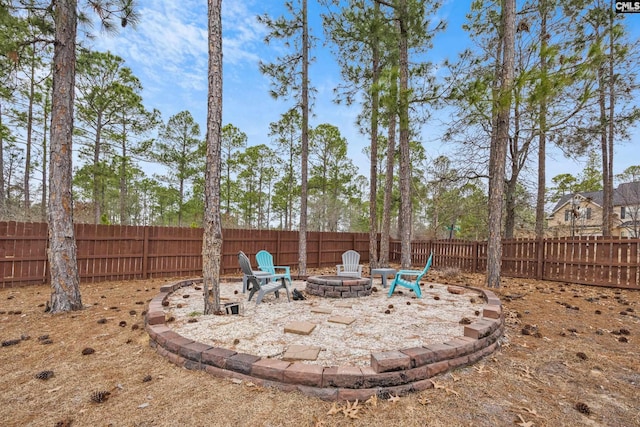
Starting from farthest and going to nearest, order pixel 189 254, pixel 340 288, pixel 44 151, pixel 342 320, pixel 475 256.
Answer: pixel 44 151 → pixel 475 256 → pixel 189 254 → pixel 340 288 → pixel 342 320

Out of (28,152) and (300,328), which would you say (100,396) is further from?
(28,152)

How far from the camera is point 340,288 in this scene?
14.3 feet

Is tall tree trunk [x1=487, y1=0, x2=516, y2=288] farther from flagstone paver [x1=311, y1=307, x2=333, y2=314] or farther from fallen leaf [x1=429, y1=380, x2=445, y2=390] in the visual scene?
fallen leaf [x1=429, y1=380, x2=445, y2=390]

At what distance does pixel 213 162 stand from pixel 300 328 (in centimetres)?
206

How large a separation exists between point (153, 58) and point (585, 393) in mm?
9699

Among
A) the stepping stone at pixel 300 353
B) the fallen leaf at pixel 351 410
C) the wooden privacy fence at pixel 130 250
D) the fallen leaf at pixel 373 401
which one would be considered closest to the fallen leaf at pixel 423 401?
the fallen leaf at pixel 373 401

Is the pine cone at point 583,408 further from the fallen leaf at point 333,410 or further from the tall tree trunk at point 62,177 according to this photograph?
the tall tree trunk at point 62,177

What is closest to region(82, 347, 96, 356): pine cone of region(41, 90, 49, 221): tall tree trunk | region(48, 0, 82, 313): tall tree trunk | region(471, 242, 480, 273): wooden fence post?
region(48, 0, 82, 313): tall tree trunk

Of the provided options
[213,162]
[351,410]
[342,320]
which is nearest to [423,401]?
[351,410]

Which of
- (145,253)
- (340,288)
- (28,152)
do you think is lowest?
(340,288)

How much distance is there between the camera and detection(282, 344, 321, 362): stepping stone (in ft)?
6.98

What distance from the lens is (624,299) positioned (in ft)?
15.9

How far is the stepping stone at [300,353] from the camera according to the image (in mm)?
2127

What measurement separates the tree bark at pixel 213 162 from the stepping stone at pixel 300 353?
144 cm
